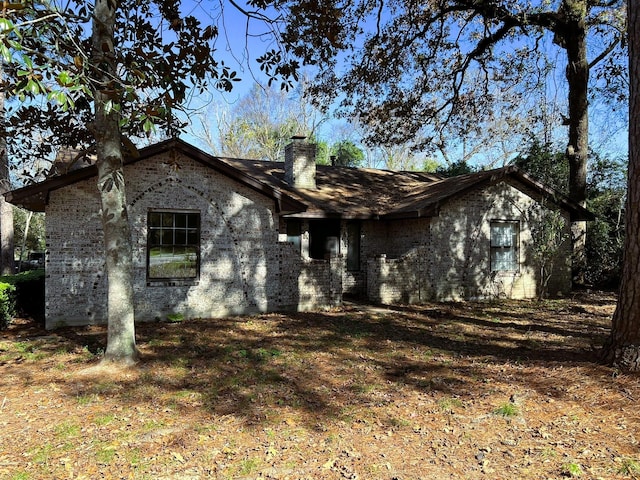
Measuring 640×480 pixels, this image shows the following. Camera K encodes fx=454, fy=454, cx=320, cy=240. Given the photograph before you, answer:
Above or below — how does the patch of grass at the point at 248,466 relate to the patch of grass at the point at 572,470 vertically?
below

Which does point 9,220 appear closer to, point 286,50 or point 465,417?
point 286,50

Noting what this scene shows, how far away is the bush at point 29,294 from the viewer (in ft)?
38.1

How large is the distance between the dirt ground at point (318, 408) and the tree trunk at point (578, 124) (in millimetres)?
8868

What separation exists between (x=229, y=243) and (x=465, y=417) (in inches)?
304

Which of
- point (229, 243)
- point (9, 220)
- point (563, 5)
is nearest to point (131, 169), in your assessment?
point (229, 243)

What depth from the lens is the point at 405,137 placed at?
1897 centimetres

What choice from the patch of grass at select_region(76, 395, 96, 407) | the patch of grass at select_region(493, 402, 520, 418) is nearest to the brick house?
the patch of grass at select_region(76, 395, 96, 407)

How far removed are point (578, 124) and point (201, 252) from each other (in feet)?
47.8

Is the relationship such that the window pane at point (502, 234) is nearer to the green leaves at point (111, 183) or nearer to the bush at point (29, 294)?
the green leaves at point (111, 183)

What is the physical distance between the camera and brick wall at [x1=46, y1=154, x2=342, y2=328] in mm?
9961

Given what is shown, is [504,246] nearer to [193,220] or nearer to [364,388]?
[193,220]

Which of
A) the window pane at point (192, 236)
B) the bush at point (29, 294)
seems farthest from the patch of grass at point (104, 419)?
the bush at point (29, 294)

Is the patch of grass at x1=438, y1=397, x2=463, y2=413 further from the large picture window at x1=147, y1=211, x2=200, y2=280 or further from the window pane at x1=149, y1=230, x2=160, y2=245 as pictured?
the window pane at x1=149, y1=230, x2=160, y2=245

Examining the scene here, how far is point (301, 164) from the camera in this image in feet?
54.3
